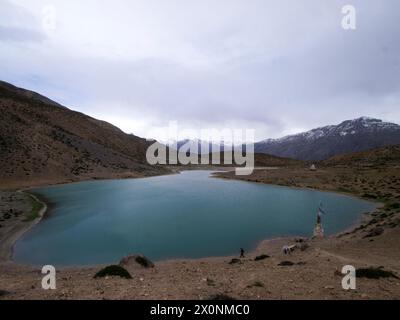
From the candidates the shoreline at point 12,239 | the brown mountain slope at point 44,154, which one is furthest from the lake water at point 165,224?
the brown mountain slope at point 44,154

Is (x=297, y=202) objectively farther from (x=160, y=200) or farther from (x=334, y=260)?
(x=334, y=260)

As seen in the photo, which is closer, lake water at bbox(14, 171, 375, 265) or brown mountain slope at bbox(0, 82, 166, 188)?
lake water at bbox(14, 171, 375, 265)

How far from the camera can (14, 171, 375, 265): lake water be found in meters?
30.0

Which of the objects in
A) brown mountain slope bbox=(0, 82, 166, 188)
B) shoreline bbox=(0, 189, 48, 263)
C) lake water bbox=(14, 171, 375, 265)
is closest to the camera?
shoreline bbox=(0, 189, 48, 263)

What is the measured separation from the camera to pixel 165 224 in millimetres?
40062

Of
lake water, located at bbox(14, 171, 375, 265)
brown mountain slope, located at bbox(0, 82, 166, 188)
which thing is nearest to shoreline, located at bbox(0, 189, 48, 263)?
lake water, located at bbox(14, 171, 375, 265)

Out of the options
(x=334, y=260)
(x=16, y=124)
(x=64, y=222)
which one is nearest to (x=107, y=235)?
(x=64, y=222)

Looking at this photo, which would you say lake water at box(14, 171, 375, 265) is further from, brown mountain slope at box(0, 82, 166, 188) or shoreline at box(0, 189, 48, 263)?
brown mountain slope at box(0, 82, 166, 188)

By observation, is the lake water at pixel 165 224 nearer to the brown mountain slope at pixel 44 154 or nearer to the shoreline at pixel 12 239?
the shoreline at pixel 12 239

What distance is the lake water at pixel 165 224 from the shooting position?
29969 millimetres

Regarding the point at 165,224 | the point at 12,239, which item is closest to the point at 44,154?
the point at 12,239
